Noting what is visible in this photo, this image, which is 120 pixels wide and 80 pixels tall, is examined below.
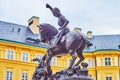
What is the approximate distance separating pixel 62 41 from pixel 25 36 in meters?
33.0

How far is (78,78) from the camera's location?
11633mm

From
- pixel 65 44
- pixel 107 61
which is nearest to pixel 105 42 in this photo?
pixel 107 61

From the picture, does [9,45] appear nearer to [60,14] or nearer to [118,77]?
[118,77]

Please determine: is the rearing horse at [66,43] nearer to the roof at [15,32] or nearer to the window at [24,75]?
the roof at [15,32]

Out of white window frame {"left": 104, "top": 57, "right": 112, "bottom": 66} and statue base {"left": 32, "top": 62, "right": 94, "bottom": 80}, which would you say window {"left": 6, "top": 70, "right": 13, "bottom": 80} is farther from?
statue base {"left": 32, "top": 62, "right": 94, "bottom": 80}

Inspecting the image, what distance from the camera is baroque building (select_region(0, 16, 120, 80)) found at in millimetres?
41281

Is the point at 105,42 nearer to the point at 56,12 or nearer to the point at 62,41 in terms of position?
the point at 56,12

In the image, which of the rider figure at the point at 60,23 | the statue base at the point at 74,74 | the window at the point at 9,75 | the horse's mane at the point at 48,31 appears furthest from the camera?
the window at the point at 9,75

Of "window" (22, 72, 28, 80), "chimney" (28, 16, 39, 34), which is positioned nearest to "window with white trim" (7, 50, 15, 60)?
"window" (22, 72, 28, 80)

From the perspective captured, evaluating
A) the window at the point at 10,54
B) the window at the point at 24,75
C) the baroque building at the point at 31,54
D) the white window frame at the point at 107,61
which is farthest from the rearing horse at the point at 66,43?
the white window frame at the point at 107,61

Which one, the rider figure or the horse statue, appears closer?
the horse statue

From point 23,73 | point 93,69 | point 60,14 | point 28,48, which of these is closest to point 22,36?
point 28,48

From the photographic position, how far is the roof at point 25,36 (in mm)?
43406

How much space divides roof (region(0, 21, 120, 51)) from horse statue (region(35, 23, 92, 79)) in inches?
1125
